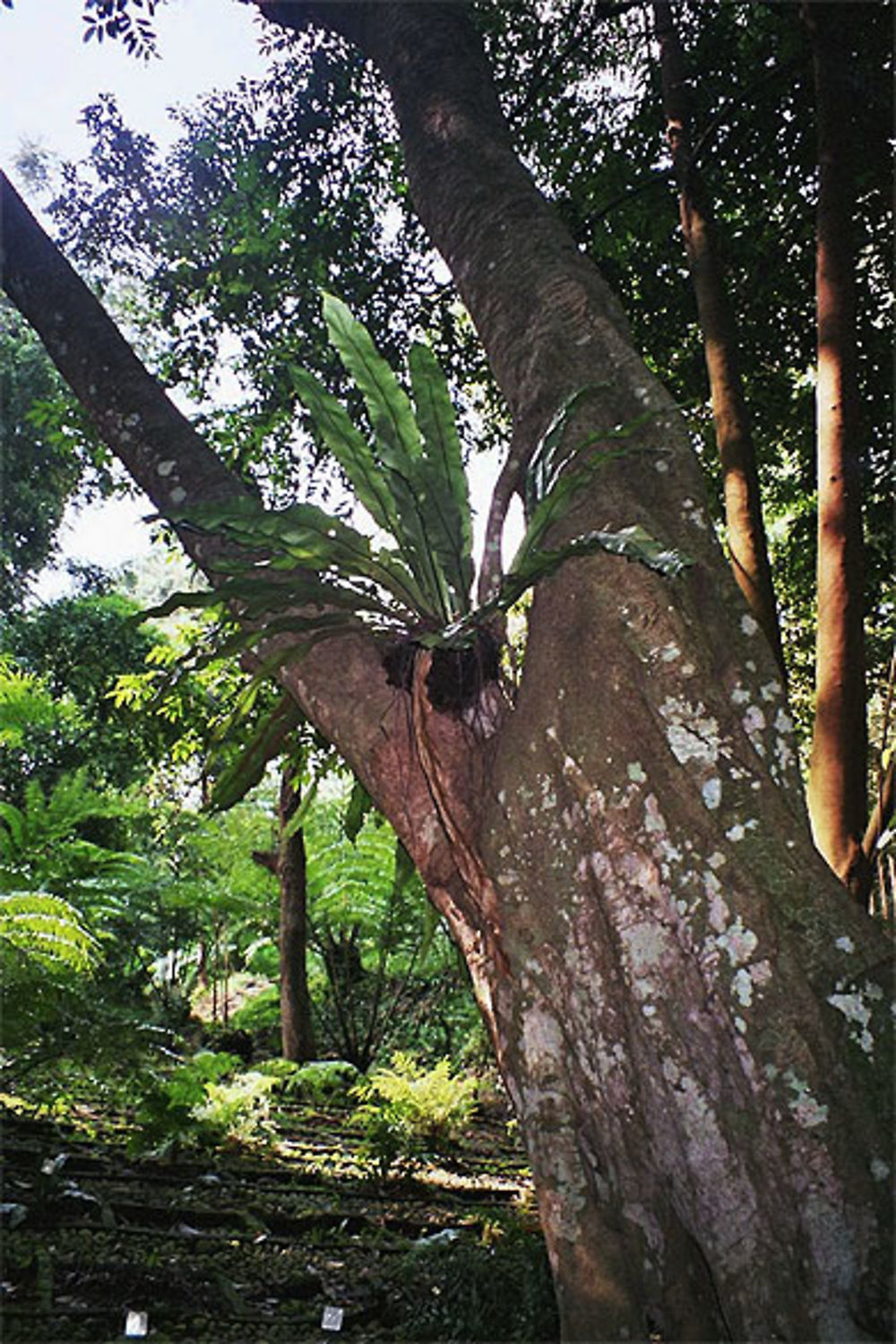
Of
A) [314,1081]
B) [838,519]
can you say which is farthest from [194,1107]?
[838,519]

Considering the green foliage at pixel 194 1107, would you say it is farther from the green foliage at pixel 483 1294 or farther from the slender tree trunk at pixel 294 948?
the slender tree trunk at pixel 294 948

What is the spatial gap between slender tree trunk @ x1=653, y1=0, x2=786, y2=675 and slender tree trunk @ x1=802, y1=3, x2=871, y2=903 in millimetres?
195

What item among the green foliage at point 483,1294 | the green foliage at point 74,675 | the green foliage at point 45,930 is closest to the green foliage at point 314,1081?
the green foliage at point 45,930

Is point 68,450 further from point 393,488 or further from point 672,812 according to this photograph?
point 672,812

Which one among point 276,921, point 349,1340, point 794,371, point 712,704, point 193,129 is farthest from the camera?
point 276,921

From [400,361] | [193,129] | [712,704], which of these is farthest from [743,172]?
[712,704]

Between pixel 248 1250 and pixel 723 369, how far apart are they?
295cm

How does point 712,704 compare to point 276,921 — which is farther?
point 276,921

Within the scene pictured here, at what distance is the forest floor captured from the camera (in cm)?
196

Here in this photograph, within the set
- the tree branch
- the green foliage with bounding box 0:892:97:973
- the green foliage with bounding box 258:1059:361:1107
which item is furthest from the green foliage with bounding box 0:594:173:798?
the tree branch

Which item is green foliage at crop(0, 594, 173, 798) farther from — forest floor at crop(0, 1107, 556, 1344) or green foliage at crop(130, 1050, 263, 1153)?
forest floor at crop(0, 1107, 556, 1344)

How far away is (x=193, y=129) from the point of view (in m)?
4.74

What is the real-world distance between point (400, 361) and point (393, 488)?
296 centimetres

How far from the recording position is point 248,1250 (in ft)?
8.20
